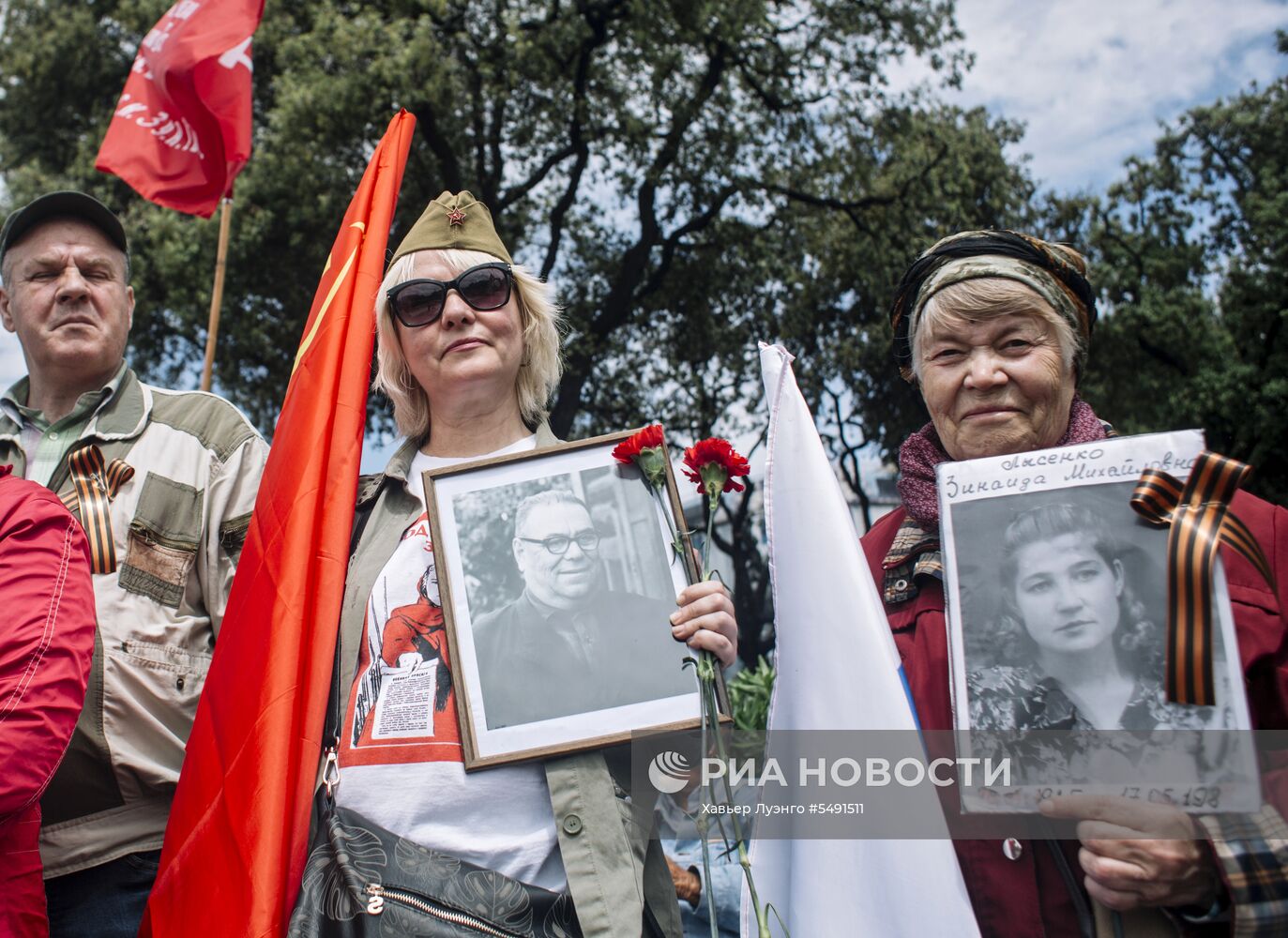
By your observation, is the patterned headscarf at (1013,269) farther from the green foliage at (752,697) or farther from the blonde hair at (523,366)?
the green foliage at (752,697)

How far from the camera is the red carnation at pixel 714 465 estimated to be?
1.74 metres

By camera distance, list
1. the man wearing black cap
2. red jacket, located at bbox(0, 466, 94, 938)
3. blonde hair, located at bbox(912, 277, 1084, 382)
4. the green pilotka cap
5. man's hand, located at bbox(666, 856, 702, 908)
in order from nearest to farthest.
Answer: red jacket, located at bbox(0, 466, 94, 938), blonde hair, located at bbox(912, 277, 1084, 382), the man wearing black cap, the green pilotka cap, man's hand, located at bbox(666, 856, 702, 908)

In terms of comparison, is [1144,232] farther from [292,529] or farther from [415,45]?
[292,529]

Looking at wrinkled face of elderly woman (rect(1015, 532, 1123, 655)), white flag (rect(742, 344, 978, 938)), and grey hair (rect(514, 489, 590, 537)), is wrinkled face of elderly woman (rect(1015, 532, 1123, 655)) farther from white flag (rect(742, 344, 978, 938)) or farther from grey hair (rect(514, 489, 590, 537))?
grey hair (rect(514, 489, 590, 537))

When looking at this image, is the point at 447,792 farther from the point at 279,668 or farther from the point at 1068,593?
the point at 1068,593

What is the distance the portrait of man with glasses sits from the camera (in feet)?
5.92

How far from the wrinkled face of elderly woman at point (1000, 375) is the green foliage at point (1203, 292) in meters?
15.5

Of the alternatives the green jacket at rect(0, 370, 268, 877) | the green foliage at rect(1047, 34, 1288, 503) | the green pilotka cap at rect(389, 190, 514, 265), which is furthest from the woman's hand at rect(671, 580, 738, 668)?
the green foliage at rect(1047, 34, 1288, 503)

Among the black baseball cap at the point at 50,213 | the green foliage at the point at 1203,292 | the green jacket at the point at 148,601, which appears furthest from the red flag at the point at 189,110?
the green foliage at the point at 1203,292

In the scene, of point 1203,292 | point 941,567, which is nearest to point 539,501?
point 941,567

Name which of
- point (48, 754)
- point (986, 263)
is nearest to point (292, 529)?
point (48, 754)

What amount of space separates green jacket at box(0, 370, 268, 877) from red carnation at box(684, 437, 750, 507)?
1328 millimetres

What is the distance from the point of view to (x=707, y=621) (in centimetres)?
174

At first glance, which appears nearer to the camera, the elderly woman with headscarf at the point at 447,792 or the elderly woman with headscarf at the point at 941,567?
the elderly woman with headscarf at the point at 941,567
